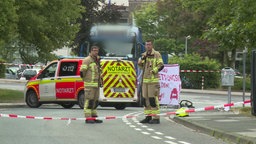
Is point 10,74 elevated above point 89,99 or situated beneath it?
elevated above

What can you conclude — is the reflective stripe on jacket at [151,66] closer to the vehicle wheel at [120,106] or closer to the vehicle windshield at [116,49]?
the vehicle wheel at [120,106]

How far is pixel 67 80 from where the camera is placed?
21.2m

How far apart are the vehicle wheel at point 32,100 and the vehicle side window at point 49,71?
2.59ft

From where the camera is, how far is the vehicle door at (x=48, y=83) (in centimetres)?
2156

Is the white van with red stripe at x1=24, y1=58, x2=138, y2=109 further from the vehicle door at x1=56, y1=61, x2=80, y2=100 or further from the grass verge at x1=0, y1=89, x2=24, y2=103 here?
the grass verge at x1=0, y1=89, x2=24, y2=103

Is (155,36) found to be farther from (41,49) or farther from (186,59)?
(41,49)

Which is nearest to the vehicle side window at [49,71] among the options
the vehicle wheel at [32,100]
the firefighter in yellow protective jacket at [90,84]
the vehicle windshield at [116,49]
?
the vehicle wheel at [32,100]

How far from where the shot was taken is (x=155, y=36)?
72125 millimetres

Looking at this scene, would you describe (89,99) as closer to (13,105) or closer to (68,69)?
(68,69)

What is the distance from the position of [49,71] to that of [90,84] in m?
7.64

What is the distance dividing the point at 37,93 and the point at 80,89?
2.08 metres

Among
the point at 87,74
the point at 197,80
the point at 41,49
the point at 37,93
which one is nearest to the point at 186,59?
the point at 197,80

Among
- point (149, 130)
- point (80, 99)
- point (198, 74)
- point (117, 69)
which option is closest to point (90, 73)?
point (149, 130)

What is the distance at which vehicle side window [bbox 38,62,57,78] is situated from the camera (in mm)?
21719
